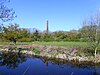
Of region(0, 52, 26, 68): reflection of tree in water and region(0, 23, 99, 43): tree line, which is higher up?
region(0, 23, 99, 43): tree line

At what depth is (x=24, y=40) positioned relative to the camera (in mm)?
52562

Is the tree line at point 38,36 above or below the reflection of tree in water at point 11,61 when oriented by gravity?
above

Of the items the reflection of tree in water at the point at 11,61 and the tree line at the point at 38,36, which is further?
the tree line at the point at 38,36

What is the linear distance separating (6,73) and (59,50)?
12832 millimetres

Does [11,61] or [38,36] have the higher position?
[38,36]

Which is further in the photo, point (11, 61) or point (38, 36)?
point (38, 36)

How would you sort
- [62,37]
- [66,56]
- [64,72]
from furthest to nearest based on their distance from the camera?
A: [62,37] < [66,56] < [64,72]

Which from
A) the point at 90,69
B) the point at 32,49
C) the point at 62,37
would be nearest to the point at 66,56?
the point at 90,69

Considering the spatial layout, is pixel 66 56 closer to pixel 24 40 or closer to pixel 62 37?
pixel 24 40

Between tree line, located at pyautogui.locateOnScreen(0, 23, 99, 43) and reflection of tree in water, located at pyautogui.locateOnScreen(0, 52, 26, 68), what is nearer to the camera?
reflection of tree in water, located at pyautogui.locateOnScreen(0, 52, 26, 68)

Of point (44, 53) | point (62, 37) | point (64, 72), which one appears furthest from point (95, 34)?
point (62, 37)

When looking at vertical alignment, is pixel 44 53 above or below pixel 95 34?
below

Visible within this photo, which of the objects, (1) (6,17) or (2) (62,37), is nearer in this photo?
(1) (6,17)

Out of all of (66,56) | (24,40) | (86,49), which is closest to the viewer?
(66,56)
